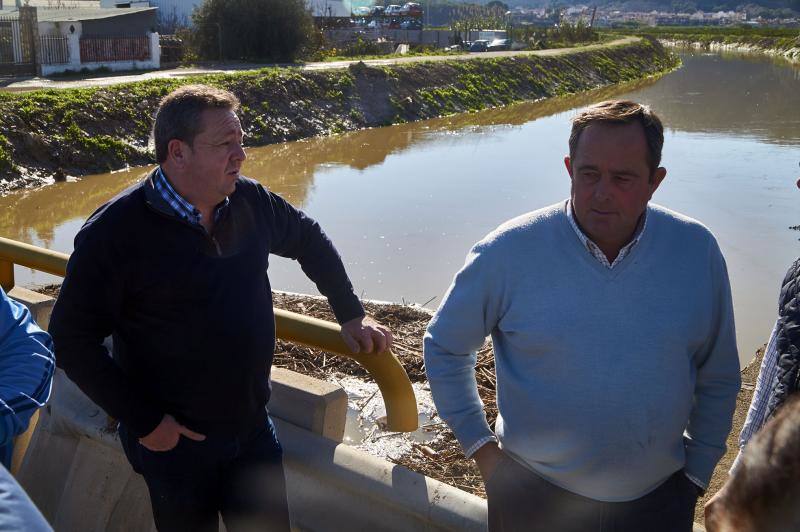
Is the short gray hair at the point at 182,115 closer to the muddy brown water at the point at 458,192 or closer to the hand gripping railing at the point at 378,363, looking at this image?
the hand gripping railing at the point at 378,363

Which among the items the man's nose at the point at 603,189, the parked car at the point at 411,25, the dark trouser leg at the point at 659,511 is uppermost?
the parked car at the point at 411,25

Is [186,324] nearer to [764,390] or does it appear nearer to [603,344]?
[603,344]

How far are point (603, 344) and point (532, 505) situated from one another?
0.50 metres

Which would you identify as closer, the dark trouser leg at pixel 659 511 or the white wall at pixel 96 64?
the dark trouser leg at pixel 659 511

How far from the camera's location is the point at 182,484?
287cm

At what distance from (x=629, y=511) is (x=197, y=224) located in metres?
1.49

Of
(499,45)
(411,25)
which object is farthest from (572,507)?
(411,25)

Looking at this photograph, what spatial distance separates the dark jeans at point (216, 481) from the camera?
113 inches

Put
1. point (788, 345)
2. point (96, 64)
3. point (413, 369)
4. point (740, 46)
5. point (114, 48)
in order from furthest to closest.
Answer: point (740, 46)
point (114, 48)
point (96, 64)
point (413, 369)
point (788, 345)

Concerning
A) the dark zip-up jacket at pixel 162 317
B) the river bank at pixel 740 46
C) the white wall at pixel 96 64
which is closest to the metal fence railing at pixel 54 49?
the white wall at pixel 96 64

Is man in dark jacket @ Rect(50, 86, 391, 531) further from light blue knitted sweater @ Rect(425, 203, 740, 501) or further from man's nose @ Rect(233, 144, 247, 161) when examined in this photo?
light blue knitted sweater @ Rect(425, 203, 740, 501)

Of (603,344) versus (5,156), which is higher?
(603,344)

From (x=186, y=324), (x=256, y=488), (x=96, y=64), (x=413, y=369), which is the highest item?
(x=186, y=324)

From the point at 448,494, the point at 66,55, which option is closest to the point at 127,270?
the point at 448,494
